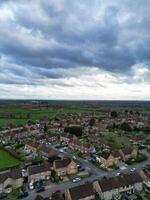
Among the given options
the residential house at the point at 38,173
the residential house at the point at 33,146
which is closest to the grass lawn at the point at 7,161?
the residential house at the point at 33,146

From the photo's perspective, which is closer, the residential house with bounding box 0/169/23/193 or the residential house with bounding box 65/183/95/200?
the residential house with bounding box 65/183/95/200

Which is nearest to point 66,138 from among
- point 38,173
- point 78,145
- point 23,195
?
point 78,145

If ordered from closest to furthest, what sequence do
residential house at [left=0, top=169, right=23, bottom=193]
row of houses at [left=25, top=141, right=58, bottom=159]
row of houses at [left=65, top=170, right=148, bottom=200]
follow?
1. row of houses at [left=65, top=170, right=148, bottom=200]
2. residential house at [left=0, top=169, right=23, bottom=193]
3. row of houses at [left=25, top=141, right=58, bottom=159]

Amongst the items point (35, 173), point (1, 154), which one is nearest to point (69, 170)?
point (35, 173)

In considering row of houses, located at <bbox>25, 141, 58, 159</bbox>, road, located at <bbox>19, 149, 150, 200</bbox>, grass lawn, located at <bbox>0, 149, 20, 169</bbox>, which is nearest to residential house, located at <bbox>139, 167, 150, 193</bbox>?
road, located at <bbox>19, 149, 150, 200</bbox>

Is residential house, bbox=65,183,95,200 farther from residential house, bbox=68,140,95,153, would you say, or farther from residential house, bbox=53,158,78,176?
residential house, bbox=68,140,95,153

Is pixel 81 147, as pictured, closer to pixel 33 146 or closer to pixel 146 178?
pixel 33 146

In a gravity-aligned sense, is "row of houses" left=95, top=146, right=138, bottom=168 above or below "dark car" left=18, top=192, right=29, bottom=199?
A: above

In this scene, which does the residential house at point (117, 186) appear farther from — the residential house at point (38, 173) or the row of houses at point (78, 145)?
the row of houses at point (78, 145)
